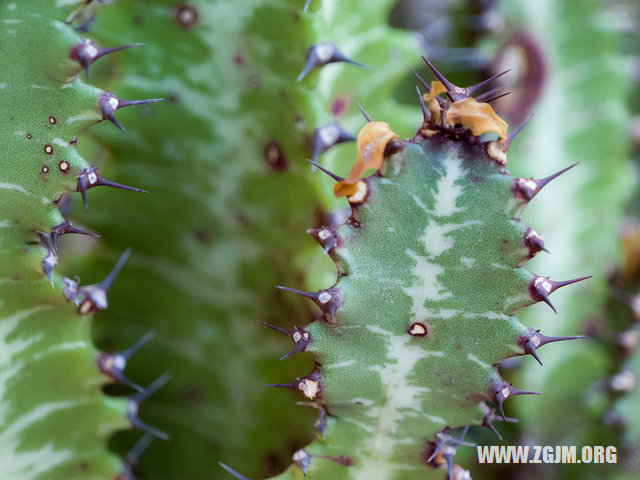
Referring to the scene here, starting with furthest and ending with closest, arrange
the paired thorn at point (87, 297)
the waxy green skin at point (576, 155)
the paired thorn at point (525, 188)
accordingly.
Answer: the waxy green skin at point (576, 155) < the paired thorn at point (87, 297) < the paired thorn at point (525, 188)

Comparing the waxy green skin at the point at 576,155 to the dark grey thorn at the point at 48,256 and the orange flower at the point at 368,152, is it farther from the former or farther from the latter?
the dark grey thorn at the point at 48,256

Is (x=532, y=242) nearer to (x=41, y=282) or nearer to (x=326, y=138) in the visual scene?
(x=326, y=138)

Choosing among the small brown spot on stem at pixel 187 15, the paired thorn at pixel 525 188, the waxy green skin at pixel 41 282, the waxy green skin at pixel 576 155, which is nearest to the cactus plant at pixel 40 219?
the waxy green skin at pixel 41 282

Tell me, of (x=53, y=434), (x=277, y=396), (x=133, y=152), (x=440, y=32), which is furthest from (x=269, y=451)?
(x=440, y=32)

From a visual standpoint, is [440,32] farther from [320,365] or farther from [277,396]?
[320,365]

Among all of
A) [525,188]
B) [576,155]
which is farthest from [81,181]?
[576,155]

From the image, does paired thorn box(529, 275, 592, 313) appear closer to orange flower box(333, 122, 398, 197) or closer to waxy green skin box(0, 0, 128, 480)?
orange flower box(333, 122, 398, 197)

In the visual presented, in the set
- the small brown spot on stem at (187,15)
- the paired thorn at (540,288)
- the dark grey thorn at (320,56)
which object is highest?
the small brown spot on stem at (187,15)
